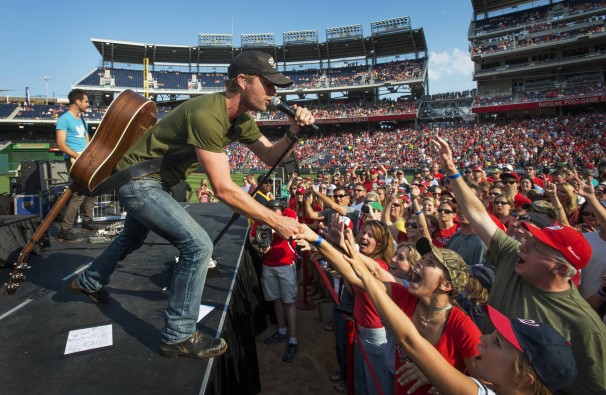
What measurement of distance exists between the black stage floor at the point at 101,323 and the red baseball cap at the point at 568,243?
2.22 m

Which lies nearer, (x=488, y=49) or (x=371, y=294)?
(x=371, y=294)

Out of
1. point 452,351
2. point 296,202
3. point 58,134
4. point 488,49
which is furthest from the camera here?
point 488,49

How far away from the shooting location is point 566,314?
215cm

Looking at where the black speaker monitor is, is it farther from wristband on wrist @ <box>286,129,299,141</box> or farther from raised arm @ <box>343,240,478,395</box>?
raised arm @ <box>343,240,478,395</box>

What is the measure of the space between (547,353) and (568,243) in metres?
1.12

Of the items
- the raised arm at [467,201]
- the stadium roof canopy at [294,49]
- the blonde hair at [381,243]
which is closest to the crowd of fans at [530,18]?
the stadium roof canopy at [294,49]

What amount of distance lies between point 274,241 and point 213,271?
1.38 m

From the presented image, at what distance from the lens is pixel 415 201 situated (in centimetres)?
477

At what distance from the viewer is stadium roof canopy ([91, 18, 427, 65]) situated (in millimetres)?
46312

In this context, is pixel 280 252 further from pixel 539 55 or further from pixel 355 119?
pixel 539 55

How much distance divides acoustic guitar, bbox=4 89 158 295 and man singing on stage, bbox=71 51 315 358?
0.39 ft

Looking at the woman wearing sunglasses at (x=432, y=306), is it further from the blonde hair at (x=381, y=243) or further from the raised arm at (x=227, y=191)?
the blonde hair at (x=381, y=243)

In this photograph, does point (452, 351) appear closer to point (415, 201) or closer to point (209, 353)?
point (209, 353)

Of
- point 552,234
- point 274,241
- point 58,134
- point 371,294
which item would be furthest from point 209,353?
point 58,134
